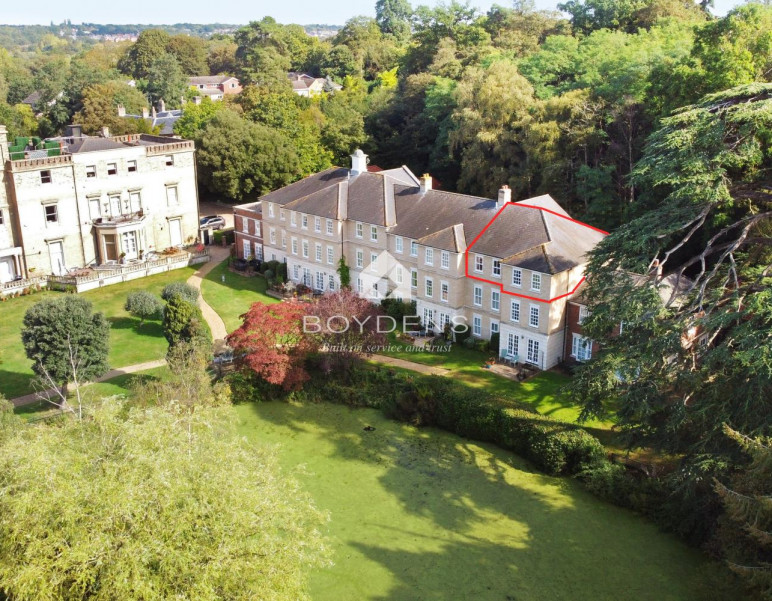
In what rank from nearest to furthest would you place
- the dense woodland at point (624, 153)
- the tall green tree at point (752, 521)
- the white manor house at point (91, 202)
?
the tall green tree at point (752, 521), the dense woodland at point (624, 153), the white manor house at point (91, 202)

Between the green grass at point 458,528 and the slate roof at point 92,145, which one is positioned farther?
the slate roof at point 92,145

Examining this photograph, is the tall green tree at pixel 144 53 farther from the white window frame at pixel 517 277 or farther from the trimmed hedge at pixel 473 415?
the trimmed hedge at pixel 473 415

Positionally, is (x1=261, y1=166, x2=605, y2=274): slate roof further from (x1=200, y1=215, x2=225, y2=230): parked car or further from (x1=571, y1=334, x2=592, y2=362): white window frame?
(x1=200, y1=215, x2=225, y2=230): parked car

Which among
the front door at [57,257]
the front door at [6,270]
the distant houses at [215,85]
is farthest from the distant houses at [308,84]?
the front door at [6,270]

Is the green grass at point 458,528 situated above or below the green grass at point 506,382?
below

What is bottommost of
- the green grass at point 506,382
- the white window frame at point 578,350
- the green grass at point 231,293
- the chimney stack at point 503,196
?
the green grass at point 506,382

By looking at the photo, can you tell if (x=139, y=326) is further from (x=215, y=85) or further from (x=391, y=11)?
(x=391, y=11)
